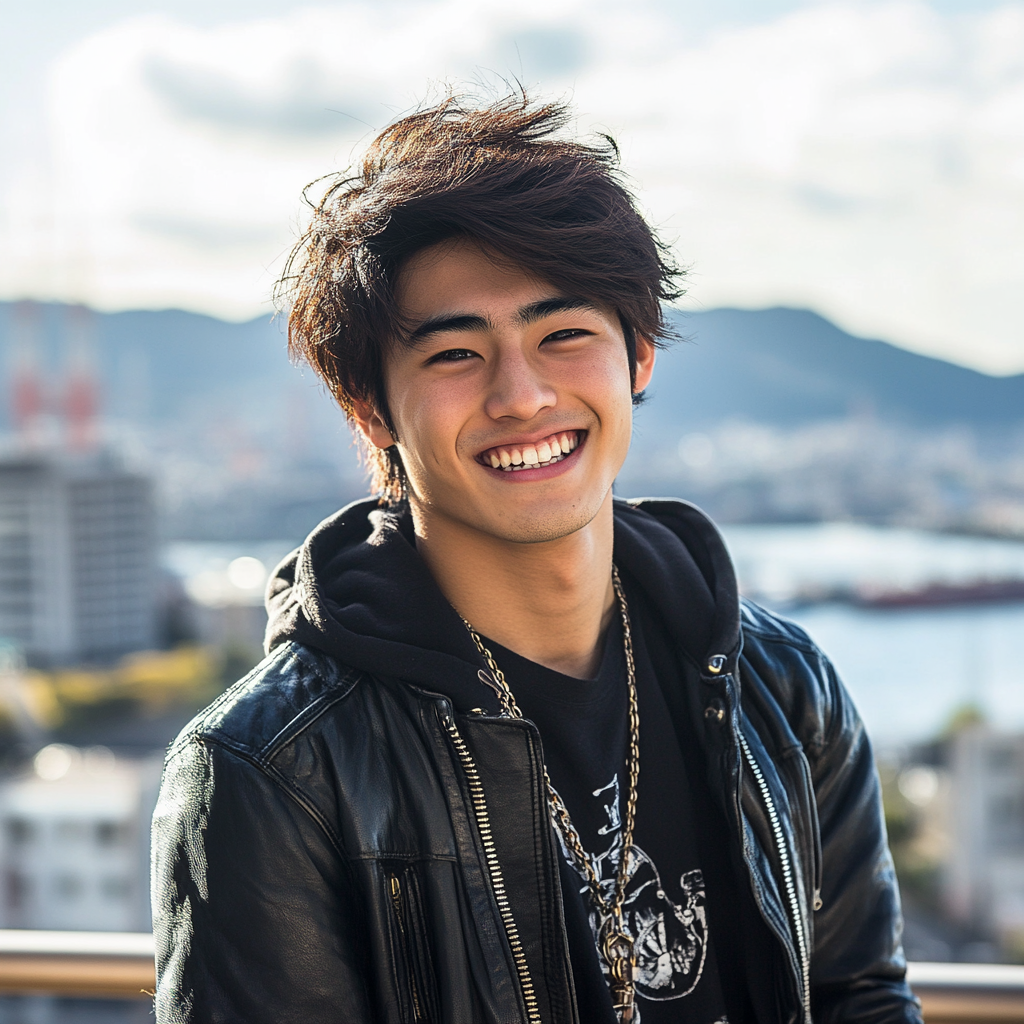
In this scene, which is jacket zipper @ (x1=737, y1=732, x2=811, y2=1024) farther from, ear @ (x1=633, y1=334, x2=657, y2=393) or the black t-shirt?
ear @ (x1=633, y1=334, x2=657, y2=393)

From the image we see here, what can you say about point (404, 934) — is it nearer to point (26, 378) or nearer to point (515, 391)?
point (515, 391)

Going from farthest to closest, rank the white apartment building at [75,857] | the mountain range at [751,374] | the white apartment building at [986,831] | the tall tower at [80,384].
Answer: the tall tower at [80,384] → the white apartment building at [986,831] → the white apartment building at [75,857] → the mountain range at [751,374]

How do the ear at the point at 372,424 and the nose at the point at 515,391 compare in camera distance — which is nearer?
the nose at the point at 515,391

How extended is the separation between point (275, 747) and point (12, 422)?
26.4 m

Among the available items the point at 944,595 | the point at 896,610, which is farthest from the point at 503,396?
the point at 944,595

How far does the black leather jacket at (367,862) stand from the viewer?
932 millimetres

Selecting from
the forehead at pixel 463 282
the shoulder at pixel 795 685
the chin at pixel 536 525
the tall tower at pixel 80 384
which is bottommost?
the shoulder at pixel 795 685

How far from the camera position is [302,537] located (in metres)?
5.98

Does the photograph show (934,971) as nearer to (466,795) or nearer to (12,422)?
(466,795)

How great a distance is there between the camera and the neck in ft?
3.84

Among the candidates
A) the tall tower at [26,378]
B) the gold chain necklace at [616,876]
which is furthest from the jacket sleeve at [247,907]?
the tall tower at [26,378]

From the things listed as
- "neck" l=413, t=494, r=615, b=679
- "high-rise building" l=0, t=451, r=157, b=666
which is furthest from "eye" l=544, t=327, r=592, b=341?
"high-rise building" l=0, t=451, r=157, b=666

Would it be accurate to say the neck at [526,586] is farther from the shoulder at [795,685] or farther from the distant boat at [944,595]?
the distant boat at [944,595]

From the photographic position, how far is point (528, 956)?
100 centimetres
